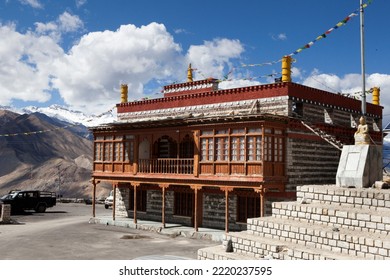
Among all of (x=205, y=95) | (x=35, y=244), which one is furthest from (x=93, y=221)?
(x=205, y=95)

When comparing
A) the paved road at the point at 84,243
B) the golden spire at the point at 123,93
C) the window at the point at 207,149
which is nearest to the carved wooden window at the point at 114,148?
the paved road at the point at 84,243

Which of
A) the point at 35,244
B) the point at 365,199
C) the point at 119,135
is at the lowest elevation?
the point at 35,244

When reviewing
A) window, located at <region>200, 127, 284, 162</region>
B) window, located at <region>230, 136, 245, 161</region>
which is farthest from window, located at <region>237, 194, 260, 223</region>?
window, located at <region>200, 127, 284, 162</region>

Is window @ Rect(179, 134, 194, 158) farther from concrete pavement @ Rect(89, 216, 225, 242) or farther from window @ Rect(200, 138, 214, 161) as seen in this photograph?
concrete pavement @ Rect(89, 216, 225, 242)

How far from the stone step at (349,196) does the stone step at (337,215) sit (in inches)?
8.3

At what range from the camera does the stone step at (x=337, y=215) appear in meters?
13.4

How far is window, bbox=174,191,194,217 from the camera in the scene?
25.9 metres

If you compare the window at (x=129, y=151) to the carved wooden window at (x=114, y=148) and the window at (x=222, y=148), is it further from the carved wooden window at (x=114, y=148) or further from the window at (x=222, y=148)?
the window at (x=222, y=148)

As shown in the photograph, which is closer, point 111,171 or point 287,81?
point 287,81

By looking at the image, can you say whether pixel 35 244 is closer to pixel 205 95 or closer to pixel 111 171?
pixel 111 171

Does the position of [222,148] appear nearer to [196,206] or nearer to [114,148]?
[196,206]

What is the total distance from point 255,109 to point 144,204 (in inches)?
403
